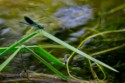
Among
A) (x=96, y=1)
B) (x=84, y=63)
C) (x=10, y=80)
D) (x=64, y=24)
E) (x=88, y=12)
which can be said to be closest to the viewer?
(x=10, y=80)

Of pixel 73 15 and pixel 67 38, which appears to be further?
pixel 73 15

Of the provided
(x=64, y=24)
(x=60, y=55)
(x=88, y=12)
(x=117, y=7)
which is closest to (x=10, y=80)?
(x=60, y=55)

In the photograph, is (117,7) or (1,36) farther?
(117,7)

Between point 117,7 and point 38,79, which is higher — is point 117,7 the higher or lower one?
the higher one

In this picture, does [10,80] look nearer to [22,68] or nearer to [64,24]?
[22,68]

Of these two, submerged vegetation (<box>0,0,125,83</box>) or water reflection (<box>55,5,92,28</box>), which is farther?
water reflection (<box>55,5,92,28</box>)

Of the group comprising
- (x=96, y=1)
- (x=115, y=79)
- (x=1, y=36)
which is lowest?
(x=115, y=79)

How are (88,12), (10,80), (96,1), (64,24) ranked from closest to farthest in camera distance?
(10,80)
(64,24)
(88,12)
(96,1)

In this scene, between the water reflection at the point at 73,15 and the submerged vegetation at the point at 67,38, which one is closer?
the submerged vegetation at the point at 67,38
